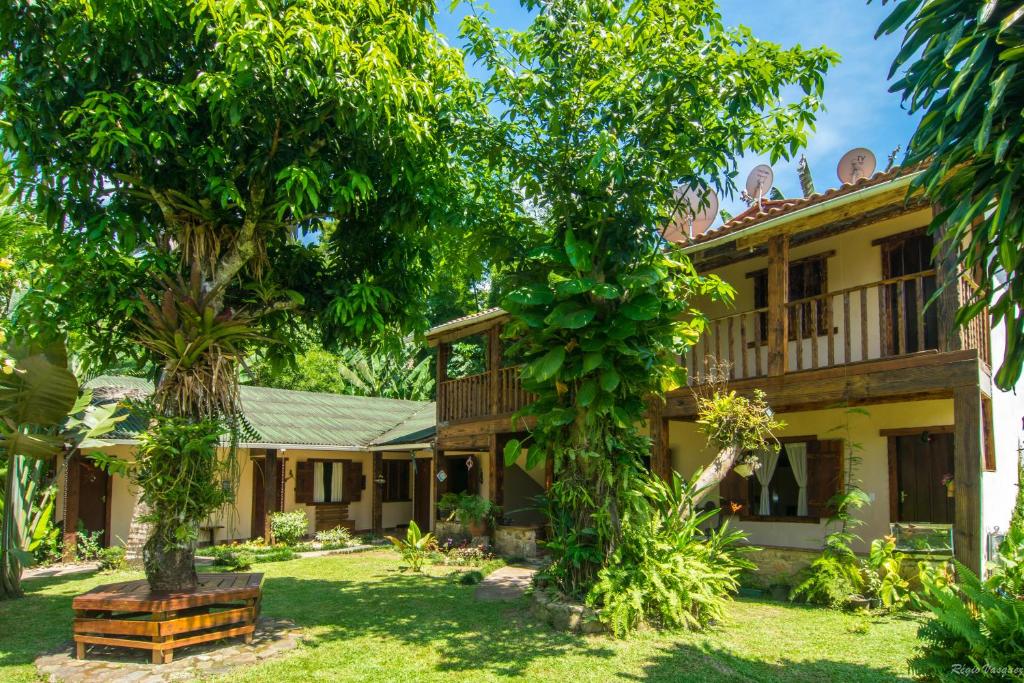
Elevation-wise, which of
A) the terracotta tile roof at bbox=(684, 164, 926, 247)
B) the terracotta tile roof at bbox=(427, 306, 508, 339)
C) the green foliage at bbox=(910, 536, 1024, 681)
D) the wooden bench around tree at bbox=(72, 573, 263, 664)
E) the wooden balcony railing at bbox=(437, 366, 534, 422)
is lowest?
the wooden bench around tree at bbox=(72, 573, 263, 664)

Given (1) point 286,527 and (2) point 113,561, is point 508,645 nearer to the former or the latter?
(2) point 113,561

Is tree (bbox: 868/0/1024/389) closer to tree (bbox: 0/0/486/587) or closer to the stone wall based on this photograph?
tree (bbox: 0/0/486/587)

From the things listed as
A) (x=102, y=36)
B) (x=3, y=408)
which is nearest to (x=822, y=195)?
(x=102, y=36)

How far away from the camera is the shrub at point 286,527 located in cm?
1723

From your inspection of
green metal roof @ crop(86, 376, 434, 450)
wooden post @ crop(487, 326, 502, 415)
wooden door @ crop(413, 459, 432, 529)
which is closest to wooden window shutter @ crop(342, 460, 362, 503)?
green metal roof @ crop(86, 376, 434, 450)

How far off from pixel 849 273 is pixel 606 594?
6804mm

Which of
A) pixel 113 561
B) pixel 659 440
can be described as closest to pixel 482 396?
pixel 659 440

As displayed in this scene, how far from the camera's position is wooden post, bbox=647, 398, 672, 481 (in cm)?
1131

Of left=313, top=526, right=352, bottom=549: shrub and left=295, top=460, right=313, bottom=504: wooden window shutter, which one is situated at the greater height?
left=295, top=460, right=313, bottom=504: wooden window shutter

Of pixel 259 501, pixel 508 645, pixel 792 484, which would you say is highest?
pixel 792 484

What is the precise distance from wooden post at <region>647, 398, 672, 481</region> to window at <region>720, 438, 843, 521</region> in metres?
1.30

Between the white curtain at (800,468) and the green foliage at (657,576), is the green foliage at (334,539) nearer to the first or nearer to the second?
the white curtain at (800,468)

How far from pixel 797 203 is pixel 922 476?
4553mm

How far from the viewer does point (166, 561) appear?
7586 mm
